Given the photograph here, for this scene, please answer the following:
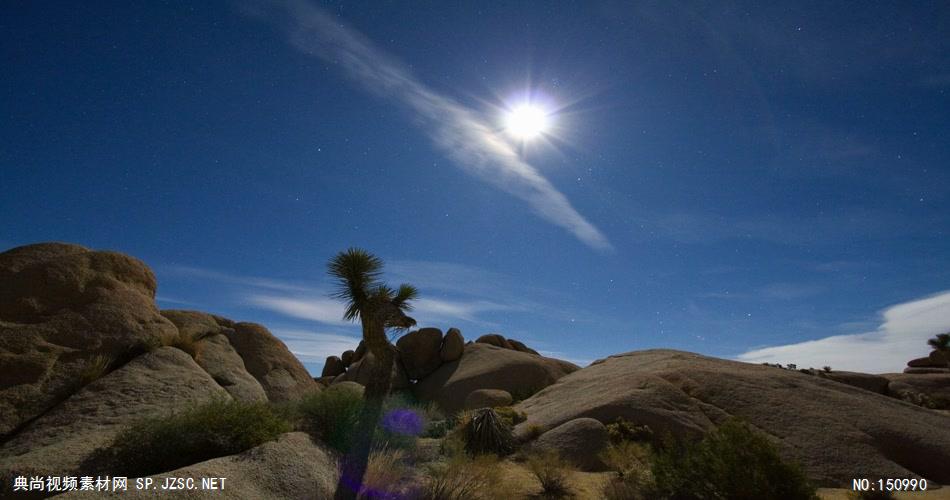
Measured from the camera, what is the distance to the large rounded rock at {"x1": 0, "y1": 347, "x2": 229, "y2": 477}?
779cm

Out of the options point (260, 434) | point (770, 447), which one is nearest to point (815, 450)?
point (770, 447)

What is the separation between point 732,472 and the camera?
7902mm

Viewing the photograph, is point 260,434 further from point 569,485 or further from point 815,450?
point 815,450

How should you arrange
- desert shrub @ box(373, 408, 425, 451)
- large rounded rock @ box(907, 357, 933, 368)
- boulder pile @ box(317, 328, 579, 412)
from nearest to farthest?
desert shrub @ box(373, 408, 425, 451)
boulder pile @ box(317, 328, 579, 412)
large rounded rock @ box(907, 357, 933, 368)

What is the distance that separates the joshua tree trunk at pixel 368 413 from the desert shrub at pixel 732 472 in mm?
5921

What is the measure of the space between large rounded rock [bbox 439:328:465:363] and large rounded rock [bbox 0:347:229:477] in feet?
80.0

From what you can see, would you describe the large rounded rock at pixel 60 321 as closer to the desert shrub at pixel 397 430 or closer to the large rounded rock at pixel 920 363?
the desert shrub at pixel 397 430

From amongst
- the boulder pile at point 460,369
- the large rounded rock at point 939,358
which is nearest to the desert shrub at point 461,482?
the boulder pile at point 460,369

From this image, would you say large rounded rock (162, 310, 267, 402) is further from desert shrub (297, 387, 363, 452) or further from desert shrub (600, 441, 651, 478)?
desert shrub (600, 441, 651, 478)

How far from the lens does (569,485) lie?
32.9 feet

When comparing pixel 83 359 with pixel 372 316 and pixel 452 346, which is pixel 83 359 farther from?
pixel 452 346

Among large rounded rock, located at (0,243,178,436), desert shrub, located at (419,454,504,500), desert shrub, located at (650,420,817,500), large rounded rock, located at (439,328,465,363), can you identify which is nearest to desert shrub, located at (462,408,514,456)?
desert shrub, located at (419,454,504,500)

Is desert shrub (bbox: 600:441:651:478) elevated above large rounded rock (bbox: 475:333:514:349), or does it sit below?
below

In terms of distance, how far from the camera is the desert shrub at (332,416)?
34.0ft
